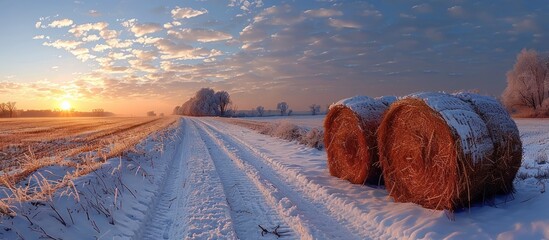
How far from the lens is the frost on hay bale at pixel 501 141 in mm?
5875

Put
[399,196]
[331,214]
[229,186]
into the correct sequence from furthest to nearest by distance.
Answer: [229,186] → [399,196] → [331,214]

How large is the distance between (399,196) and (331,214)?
1401 millimetres

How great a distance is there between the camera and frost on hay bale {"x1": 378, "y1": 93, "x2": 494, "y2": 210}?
5.49m

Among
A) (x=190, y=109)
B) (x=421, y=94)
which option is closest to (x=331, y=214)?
(x=421, y=94)

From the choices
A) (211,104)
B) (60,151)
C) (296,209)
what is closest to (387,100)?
(296,209)

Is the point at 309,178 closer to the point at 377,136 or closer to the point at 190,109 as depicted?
the point at 377,136

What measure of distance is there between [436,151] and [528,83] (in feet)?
175

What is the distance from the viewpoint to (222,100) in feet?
406

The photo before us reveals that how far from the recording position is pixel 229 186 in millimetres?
Answer: 8297

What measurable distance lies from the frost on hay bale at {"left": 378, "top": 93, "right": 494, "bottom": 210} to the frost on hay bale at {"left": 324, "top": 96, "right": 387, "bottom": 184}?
722mm

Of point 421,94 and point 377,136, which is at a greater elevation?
point 421,94

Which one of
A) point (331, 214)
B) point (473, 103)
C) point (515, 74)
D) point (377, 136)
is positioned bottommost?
point (331, 214)

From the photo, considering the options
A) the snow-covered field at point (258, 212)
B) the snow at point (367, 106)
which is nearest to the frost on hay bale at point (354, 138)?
the snow at point (367, 106)

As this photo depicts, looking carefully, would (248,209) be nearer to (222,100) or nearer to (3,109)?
(222,100)
